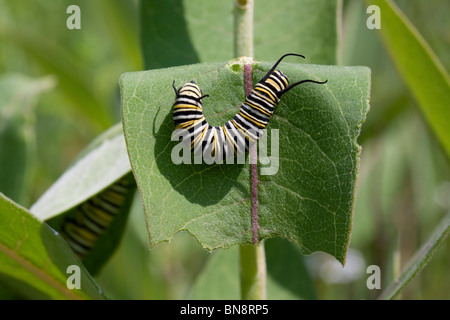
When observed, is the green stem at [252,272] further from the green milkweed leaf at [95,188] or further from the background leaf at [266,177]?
the green milkweed leaf at [95,188]

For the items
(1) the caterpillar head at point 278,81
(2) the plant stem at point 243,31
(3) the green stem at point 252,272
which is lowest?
(3) the green stem at point 252,272

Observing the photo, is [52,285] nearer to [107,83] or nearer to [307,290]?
[307,290]

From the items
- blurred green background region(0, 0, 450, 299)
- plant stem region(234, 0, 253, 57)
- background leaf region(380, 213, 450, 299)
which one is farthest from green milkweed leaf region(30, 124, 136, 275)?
blurred green background region(0, 0, 450, 299)

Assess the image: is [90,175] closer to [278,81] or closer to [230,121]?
[230,121]

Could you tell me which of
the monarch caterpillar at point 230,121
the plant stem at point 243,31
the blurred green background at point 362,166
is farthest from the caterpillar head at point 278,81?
the blurred green background at point 362,166

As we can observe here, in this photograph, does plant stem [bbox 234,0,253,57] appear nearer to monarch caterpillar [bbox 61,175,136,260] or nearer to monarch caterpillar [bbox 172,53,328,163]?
monarch caterpillar [bbox 172,53,328,163]

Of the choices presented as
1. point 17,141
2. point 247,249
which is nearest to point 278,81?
point 247,249
